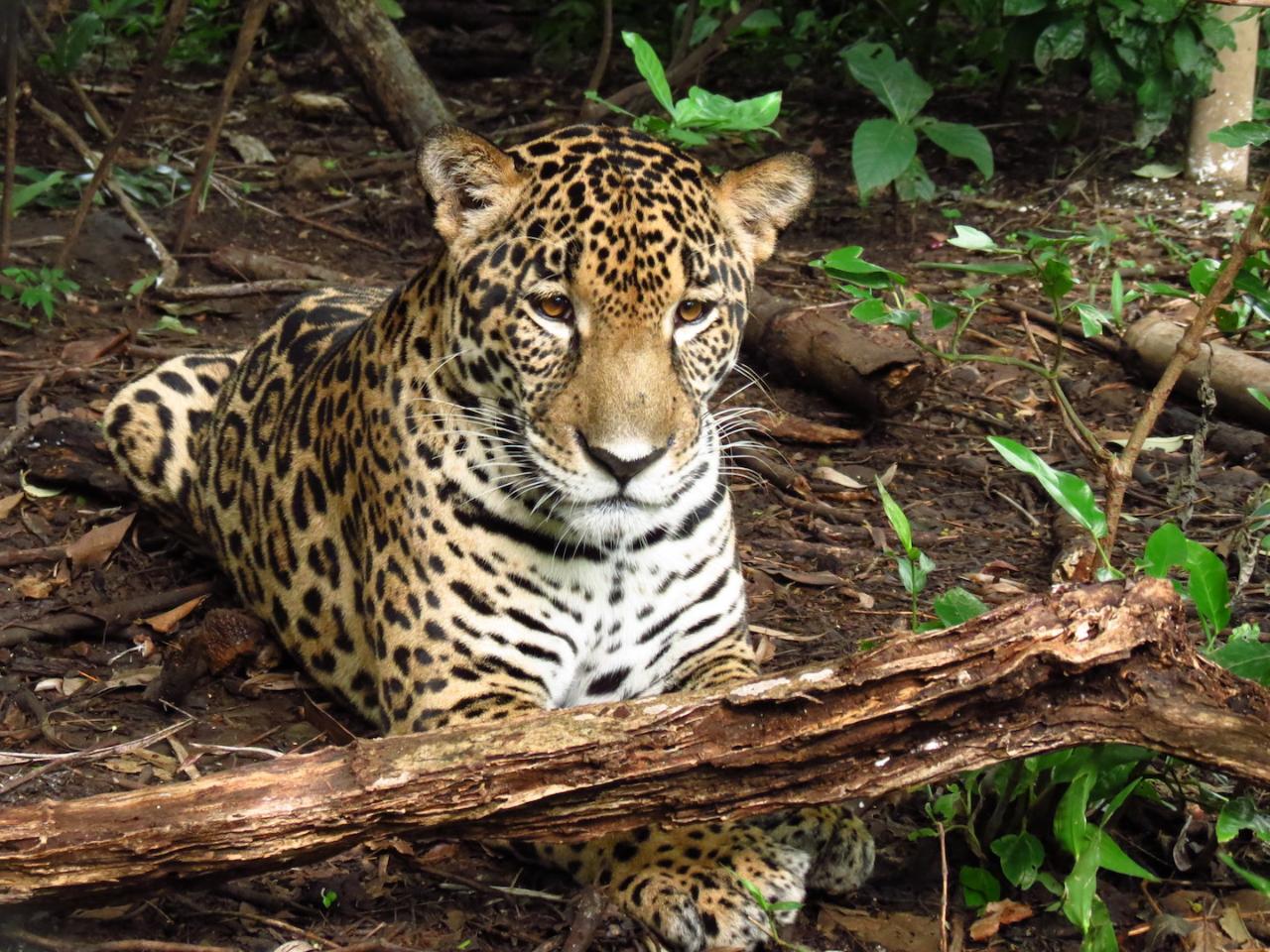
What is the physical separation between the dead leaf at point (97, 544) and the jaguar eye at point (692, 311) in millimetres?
3534

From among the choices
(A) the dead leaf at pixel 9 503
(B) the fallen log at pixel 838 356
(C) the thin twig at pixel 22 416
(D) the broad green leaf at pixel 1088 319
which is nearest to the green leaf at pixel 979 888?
(D) the broad green leaf at pixel 1088 319

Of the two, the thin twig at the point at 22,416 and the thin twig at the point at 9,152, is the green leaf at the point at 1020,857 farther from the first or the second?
Result: the thin twig at the point at 9,152

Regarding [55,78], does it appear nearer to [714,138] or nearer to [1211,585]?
[714,138]

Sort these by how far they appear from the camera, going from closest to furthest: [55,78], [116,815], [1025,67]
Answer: [116,815] < [55,78] < [1025,67]

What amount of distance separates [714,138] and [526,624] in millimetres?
7308

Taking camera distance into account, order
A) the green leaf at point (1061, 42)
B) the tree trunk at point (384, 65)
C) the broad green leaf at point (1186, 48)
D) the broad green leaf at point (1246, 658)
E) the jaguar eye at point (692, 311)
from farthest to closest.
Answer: the tree trunk at point (384, 65) < the green leaf at point (1061, 42) < the broad green leaf at point (1186, 48) < the jaguar eye at point (692, 311) < the broad green leaf at point (1246, 658)

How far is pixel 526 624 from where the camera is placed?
5.58 metres

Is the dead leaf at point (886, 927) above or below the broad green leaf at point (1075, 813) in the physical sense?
below

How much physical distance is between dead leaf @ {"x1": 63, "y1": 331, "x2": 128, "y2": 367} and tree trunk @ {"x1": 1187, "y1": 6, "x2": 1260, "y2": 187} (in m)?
7.14

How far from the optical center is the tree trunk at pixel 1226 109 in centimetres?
1052

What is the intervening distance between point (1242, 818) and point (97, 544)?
5220 millimetres

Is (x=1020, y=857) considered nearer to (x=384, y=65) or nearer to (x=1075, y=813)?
(x=1075, y=813)

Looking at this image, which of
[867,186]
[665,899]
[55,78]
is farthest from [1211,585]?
[55,78]

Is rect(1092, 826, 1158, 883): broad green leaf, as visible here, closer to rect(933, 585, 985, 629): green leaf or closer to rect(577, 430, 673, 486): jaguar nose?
rect(933, 585, 985, 629): green leaf
